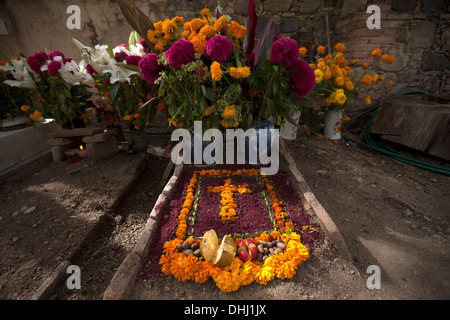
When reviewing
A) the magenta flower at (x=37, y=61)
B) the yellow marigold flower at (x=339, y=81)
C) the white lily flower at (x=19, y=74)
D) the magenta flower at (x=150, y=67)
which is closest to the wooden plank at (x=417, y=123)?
the yellow marigold flower at (x=339, y=81)

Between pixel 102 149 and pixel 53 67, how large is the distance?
0.99m

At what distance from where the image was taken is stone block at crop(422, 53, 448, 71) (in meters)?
3.58

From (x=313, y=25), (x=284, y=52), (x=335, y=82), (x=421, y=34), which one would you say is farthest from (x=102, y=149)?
(x=421, y=34)

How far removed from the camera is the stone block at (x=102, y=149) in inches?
104

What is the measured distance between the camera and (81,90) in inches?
107

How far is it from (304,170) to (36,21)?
4.78 m

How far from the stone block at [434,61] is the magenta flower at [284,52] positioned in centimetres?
343

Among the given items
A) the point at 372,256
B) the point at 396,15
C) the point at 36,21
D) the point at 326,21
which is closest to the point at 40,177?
the point at 36,21

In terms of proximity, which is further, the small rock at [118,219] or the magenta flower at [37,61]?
the magenta flower at [37,61]

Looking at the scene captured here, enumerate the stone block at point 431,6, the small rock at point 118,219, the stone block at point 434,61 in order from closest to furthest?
the small rock at point 118,219
the stone block at point 431,6
the stone block at point 434,61

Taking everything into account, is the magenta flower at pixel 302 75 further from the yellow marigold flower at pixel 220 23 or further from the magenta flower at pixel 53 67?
the magenta flower at pixel 53 67

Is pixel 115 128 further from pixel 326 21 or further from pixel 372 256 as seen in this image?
pixel 326 21

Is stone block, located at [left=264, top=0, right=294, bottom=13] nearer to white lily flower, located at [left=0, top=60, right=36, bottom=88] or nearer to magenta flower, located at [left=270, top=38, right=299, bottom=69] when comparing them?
magenta flower, located at [left=270, top=38, right=299, bottom=69]

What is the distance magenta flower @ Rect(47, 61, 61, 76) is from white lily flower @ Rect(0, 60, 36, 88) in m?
0.33
